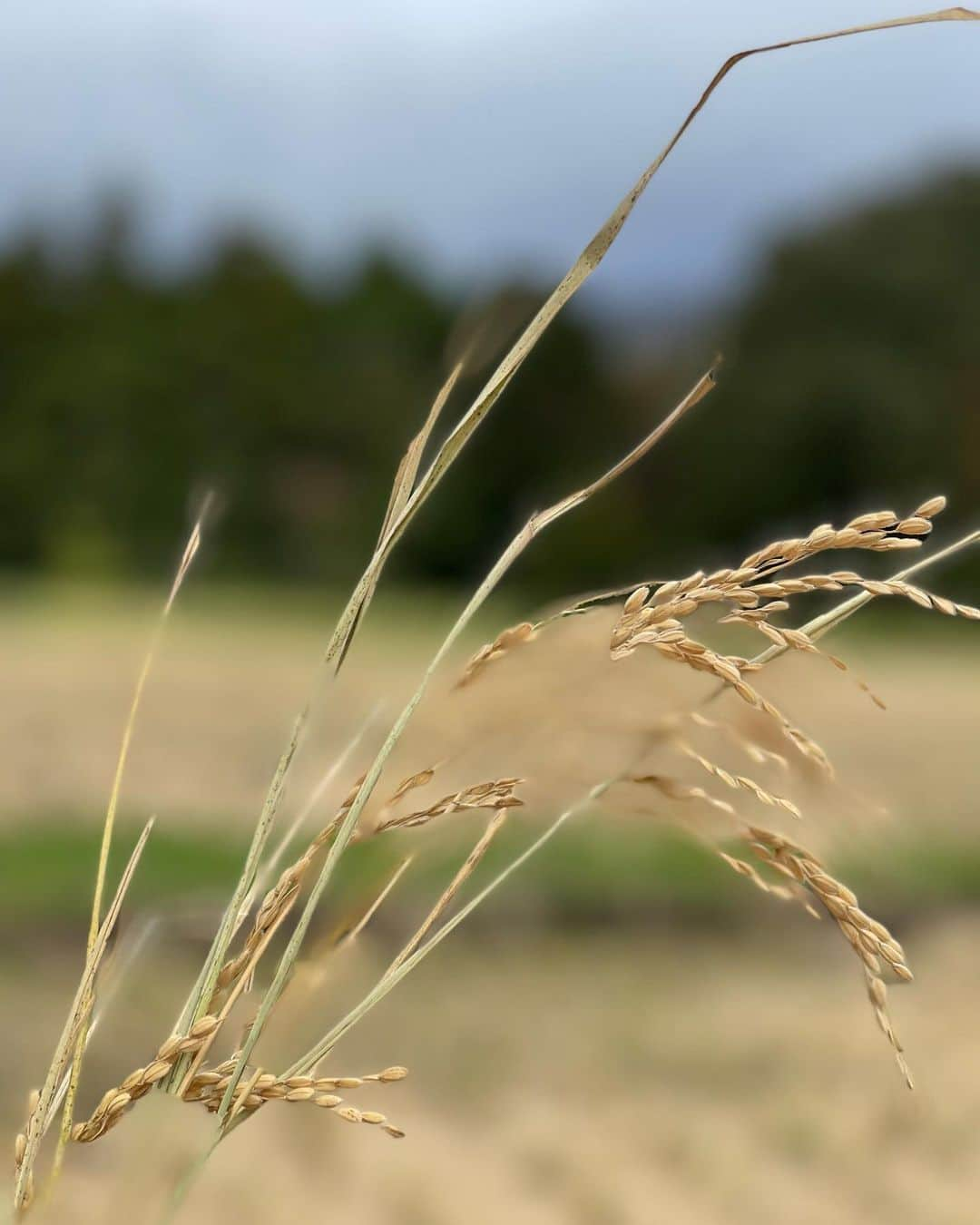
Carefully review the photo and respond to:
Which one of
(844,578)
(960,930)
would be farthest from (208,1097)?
(960,930)

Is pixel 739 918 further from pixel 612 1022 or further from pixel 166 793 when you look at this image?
pixel 166 793

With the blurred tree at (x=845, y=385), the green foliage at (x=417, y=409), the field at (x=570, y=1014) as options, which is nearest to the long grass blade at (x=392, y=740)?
the field at (x=570, y=1014)

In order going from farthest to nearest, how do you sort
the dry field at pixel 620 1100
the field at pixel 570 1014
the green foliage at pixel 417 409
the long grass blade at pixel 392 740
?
the green foliage at pixel 417 409 → the dry field at pixel 620 1100 → the field at pixel 570 1014 → the long grass blade at pixel 392 740

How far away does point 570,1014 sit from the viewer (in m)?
4.48

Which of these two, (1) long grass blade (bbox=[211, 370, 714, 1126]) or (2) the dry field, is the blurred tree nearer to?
(2) the dry field

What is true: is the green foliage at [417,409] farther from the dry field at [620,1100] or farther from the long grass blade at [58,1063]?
the long grass blade at [58,1063]

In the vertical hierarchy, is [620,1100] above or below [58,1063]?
below

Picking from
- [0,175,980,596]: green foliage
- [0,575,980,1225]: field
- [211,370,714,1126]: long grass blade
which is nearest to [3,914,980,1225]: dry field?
[0,575,980,1225]: field

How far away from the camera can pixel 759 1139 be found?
3.17m

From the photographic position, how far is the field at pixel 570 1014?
4.35 ft

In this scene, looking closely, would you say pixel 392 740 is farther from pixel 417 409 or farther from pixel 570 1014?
pixel 417 409

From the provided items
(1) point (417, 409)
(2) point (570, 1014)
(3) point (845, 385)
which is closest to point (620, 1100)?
(2) point (570, 1014)

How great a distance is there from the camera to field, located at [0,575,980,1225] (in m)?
1.32

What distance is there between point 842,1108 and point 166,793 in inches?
207
